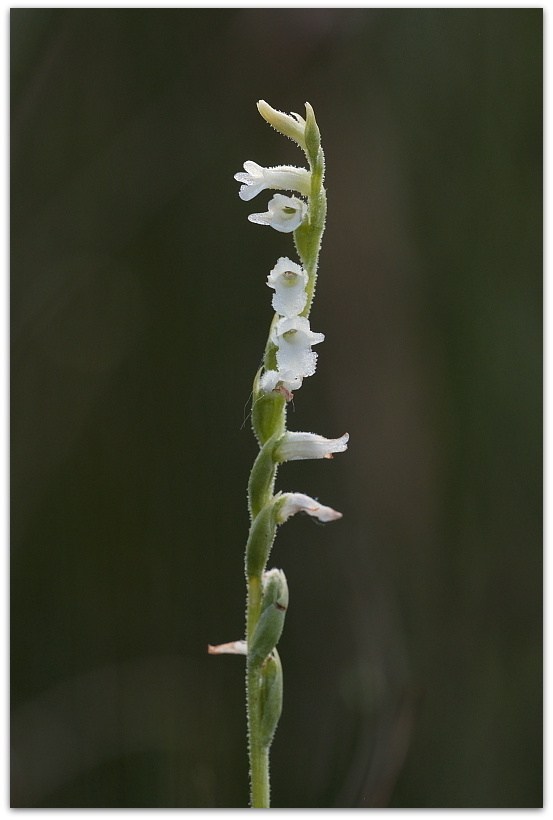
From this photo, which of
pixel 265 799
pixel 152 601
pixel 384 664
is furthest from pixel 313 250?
pixel 152 601

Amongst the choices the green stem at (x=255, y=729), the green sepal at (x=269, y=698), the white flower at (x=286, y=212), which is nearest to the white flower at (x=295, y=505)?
the green stem at (x=255, y=729)

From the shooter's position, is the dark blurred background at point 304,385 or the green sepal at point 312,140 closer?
the green sepal at point 312,140

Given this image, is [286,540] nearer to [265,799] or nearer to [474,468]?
[474,468]

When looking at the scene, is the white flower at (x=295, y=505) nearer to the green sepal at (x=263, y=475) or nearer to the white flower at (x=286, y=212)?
the green sepal at (x=263, y=475)

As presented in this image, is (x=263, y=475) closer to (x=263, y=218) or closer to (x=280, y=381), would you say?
(x=280, y=381)

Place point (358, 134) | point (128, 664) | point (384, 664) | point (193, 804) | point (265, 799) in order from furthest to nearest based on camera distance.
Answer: point (358, 134) < point (128, 664) < point (384, 664) < point (193, 804) < point (265, 799)

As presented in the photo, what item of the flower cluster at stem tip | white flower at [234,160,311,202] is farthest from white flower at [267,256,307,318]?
white flower at [234,160,311,202]

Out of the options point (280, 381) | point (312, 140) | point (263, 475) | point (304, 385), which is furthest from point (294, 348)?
point (304, 385)
